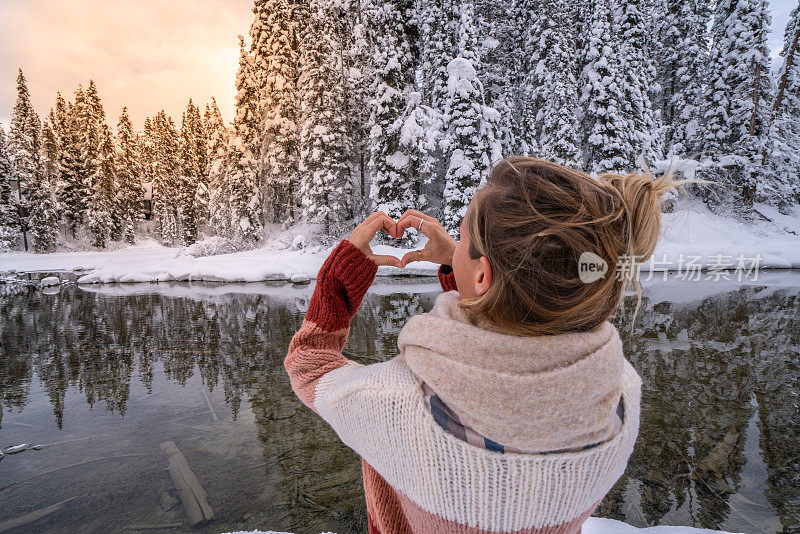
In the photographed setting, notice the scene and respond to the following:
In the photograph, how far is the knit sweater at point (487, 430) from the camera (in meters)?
0.88

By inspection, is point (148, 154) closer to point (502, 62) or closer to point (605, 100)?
point (502, 62)

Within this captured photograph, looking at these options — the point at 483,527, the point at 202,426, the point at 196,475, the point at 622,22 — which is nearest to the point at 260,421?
the point at 202,426

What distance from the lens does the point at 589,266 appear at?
94cm

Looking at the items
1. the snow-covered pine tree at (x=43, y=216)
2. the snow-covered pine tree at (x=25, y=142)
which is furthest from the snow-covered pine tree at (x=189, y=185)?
the snow-covered pine tree at (x=25, y=142)

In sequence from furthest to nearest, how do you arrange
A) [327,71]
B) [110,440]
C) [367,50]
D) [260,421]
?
[327,71], [367,50], [260,421], [110,440]

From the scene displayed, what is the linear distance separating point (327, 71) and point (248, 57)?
758 cm

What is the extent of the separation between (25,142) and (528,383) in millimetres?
61393

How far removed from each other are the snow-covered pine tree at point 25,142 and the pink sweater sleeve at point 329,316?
5357 cm

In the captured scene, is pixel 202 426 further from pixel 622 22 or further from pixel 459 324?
pixel 622 22

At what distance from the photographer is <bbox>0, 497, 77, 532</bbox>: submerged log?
3.34 meters

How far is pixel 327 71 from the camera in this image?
82.0 feet

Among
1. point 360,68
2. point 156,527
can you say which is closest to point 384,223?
point 156,527

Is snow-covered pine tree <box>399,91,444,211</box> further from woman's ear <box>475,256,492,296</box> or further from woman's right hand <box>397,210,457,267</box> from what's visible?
woman's ear <box>475,256,492,296</box>

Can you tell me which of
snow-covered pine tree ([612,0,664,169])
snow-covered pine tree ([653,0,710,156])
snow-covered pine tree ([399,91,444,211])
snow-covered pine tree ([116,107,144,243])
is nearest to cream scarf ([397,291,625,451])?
snow-covered pine tree ([399,91,444,211])
